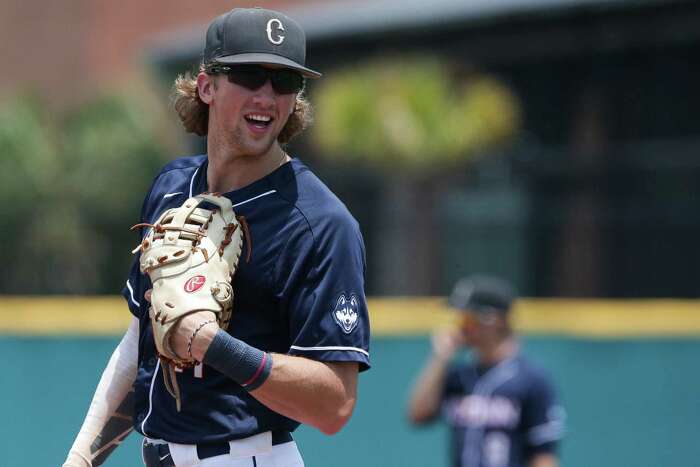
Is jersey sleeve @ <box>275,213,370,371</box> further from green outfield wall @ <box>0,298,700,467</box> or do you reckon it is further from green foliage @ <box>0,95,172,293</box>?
green foliage @ <box>0,95,172,293</box>

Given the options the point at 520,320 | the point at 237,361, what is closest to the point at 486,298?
the point at 520,320

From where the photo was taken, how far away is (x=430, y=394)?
6.69 m

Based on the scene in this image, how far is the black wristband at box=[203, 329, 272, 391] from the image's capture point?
8.59 ft

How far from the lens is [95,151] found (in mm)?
23625

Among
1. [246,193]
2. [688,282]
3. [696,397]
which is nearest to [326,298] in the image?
[246,193]

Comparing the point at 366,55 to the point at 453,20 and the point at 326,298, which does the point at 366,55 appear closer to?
the point at 453,20

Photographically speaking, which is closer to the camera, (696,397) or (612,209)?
(696,397)

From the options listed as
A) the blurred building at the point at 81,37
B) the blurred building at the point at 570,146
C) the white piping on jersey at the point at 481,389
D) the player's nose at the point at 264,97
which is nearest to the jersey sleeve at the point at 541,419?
the white piping on jersey at the point at 481,389

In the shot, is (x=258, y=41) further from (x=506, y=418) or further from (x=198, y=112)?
(x=506, y=418)

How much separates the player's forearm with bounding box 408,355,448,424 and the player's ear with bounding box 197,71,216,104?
156 inches

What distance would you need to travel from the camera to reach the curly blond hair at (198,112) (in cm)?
306

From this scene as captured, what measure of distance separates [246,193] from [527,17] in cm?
1735

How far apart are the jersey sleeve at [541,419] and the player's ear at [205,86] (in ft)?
11.8

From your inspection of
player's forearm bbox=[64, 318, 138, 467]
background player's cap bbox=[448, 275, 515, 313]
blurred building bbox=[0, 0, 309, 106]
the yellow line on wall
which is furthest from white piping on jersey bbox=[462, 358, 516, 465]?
blurred building bbox=[0, 0, 309, 106]
